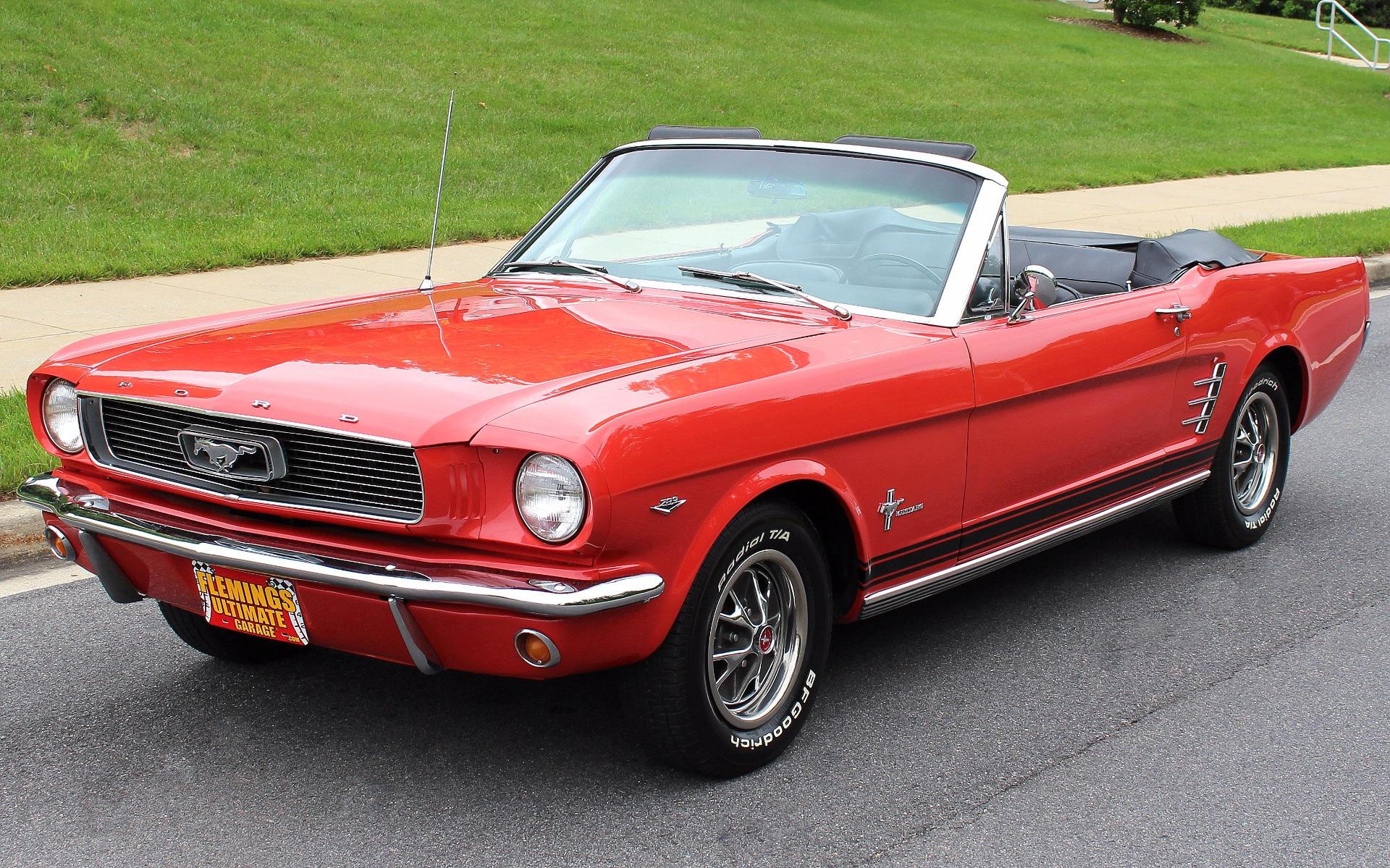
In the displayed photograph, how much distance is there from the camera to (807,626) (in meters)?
3.81

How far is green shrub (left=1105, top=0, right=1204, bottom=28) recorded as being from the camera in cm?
3150

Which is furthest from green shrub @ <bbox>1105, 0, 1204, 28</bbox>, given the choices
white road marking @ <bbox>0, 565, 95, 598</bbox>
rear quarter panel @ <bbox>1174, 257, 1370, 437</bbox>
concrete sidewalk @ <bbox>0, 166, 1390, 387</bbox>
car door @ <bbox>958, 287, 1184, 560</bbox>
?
white road marking @ <bbox>0, 565, 95, 598</bbox>

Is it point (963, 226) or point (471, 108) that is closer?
point (963, 226)

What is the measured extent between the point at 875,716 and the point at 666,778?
2.37 ft

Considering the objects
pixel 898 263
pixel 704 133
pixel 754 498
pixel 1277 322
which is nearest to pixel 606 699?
pixel 754 498

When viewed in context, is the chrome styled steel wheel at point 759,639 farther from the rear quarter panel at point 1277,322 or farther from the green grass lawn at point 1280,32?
the green grass lawn at point 1280,32

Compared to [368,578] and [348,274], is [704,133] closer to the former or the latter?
[368,578]

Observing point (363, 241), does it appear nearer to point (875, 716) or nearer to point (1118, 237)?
point (1118, 237)

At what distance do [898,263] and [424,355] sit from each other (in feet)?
5.12

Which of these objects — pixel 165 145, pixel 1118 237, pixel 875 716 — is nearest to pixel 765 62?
pixel 165 145

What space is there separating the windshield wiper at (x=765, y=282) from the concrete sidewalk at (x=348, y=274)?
4.45 meters

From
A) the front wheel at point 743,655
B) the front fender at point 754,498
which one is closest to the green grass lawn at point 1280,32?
the front fender at point 754,498

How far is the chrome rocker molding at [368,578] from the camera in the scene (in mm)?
3109

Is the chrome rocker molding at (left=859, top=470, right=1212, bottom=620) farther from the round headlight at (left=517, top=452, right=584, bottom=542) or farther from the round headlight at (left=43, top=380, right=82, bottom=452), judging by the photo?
the round headlight at (left=43, top=380, right=82, bottom=452)
